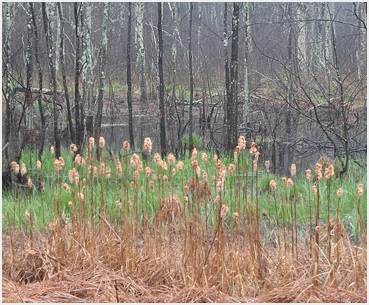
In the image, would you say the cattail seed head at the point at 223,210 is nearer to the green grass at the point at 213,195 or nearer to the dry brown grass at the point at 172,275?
the dry brown grass at the point at 172,275

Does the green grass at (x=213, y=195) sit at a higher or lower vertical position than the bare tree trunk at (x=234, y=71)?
lower

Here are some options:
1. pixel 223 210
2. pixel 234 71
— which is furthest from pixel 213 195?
pixel 234 71

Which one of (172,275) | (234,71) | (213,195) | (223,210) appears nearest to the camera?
(223,210)

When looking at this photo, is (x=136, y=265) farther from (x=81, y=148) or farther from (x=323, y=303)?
(x=81, y=148)

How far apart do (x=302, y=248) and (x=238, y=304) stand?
0.67 meters

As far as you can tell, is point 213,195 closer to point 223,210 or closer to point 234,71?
point 223,210

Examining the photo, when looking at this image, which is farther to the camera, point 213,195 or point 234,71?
point 234,71

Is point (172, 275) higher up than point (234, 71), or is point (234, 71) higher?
point (234, 71)

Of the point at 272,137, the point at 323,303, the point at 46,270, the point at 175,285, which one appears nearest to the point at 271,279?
the point at 323,303

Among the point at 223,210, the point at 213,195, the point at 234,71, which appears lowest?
the point at 213,195

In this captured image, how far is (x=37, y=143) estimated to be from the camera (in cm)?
583

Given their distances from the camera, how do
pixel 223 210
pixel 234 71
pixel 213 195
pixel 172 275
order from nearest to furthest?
pixel 223 210 → pixel 172 275 → pixel 213 195 → pixel 234 71

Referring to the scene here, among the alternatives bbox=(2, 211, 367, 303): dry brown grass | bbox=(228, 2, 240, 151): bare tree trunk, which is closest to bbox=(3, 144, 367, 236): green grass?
→ bbox=(2, 211, 367, 303): dry brown grass

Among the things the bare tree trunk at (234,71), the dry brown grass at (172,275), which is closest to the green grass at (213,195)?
the dry brown grass at (172,275)
